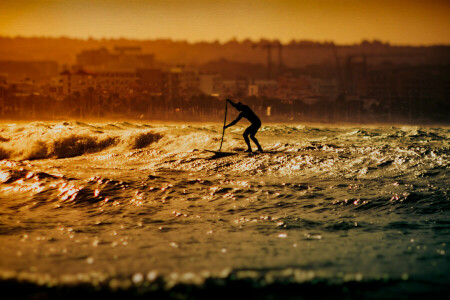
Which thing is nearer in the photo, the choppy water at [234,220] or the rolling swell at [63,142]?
the choppy water at [234,220]

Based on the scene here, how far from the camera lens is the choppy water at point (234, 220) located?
20.8ft

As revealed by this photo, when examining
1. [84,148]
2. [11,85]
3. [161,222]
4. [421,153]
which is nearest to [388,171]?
[421,153]

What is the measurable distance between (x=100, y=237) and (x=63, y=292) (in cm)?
251

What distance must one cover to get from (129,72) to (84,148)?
136 metres

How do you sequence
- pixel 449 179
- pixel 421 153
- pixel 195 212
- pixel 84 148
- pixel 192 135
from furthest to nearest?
pixel 192 135 < pixel 84 148 < pixel 421 153 < pixel 449 179 < pixel 195 212

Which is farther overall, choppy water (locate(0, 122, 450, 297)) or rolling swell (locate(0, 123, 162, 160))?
rolling swell (locate(0, 123, 162, 160))

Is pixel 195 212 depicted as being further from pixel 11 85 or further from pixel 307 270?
pixel 11 85

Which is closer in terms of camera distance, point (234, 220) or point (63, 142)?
point (234, 220)

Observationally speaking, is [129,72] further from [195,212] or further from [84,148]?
Result: [195,212]

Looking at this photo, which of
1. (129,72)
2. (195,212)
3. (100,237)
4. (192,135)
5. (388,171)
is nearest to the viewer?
(100,237)

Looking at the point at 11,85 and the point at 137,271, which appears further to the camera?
the point at 11,85

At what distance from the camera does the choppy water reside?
6.33 meters

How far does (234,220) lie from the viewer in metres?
9.49

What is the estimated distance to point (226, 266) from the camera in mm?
6664
